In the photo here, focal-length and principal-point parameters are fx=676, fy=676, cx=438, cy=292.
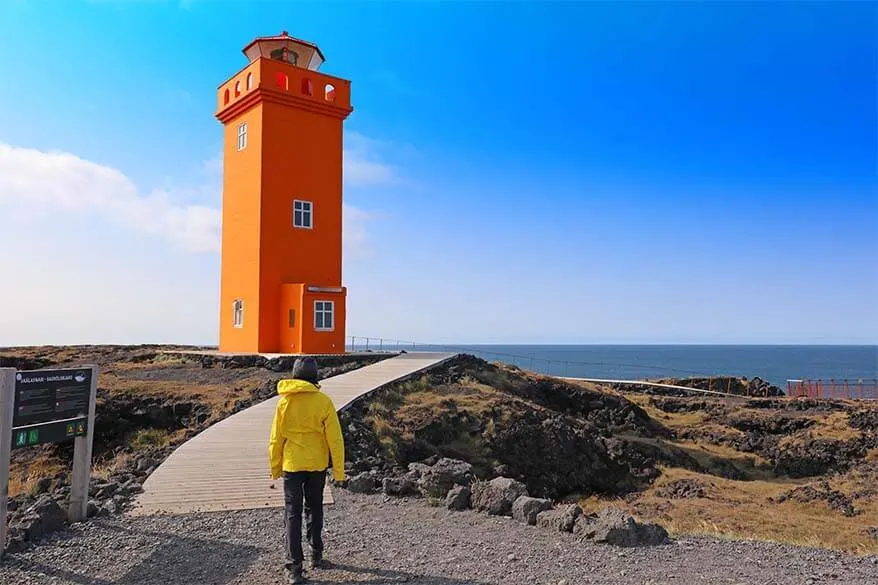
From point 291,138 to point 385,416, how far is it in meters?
14.2

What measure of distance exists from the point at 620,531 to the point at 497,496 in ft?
5.92

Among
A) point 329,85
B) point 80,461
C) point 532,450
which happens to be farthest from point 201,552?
point 329,85

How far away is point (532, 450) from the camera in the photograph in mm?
16359

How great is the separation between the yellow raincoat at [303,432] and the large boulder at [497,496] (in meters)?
2.79

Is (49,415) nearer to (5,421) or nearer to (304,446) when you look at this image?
(5,421)

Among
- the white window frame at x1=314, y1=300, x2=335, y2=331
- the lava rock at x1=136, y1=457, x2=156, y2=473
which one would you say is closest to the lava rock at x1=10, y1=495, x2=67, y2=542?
the lava rock at x1=136, y1=457, x2=156, y2=473

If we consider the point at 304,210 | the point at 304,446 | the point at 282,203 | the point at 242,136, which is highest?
the point at 242,136

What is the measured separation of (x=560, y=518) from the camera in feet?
24.3

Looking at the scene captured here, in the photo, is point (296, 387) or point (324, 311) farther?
point (324, 311)

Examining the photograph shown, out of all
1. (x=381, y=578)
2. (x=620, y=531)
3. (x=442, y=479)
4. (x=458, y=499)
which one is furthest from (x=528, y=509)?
(x=381, y=578)

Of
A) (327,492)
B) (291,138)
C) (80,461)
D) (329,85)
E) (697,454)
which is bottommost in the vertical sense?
(697,454)

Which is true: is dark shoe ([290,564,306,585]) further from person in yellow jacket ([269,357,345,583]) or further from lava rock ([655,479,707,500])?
lava rock ([655,479,707,500])

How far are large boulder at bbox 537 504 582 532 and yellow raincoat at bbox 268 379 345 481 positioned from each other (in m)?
2.68

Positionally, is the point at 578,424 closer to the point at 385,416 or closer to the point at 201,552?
the point at 385,416
